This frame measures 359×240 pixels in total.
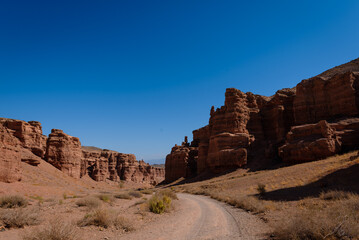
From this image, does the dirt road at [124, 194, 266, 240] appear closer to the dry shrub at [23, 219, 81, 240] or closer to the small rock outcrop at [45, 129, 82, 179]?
the dry shrub at [23, 219, 81, 240]

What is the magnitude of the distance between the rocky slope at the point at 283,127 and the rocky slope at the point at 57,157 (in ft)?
96.6

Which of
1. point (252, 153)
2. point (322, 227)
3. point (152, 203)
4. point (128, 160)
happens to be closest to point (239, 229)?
point (322, 227)

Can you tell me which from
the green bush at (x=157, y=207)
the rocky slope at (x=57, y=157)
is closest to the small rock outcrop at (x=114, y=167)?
the rocky slope at (x=57, y=157)

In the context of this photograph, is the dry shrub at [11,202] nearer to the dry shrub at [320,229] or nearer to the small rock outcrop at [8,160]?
the small rock outcrop at [8,160]

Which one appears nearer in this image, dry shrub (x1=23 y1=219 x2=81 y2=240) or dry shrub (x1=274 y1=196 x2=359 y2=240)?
dry shrub (x1=274 y1=196 x2=359 y2=240)

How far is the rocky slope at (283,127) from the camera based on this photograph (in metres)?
33.8

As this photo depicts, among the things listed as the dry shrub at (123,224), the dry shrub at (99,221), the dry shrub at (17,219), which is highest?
the dry shrub at (17,219)

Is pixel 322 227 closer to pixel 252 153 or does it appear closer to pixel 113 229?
pixel 113 229

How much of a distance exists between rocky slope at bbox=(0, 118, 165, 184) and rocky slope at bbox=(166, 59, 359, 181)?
29.5 metres

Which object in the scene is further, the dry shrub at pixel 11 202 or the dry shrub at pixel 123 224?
the dry shrub at pixel 11 202

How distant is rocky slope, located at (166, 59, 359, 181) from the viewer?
33.8 metres

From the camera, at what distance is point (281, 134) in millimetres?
49125

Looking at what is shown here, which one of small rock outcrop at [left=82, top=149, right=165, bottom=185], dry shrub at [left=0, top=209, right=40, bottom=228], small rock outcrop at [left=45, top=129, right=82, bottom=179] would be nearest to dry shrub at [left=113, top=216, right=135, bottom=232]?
dry shrub at [left=0, top=209, right=40, bottom=228]

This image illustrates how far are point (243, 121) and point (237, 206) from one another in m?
37.1
